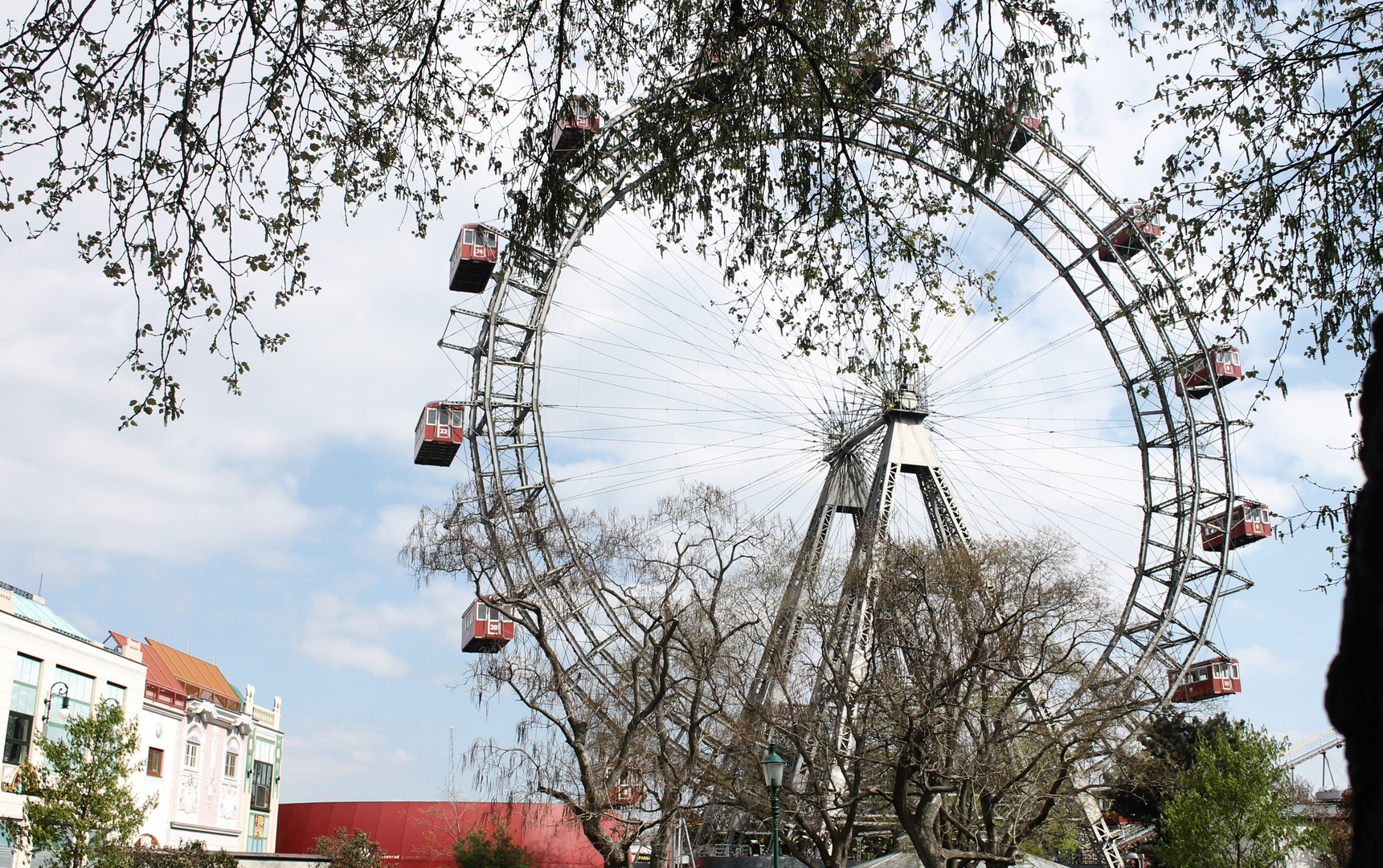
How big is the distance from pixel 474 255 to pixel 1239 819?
23.2m

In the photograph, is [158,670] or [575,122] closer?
[575,122]

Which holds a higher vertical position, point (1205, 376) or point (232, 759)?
point (1205, 376)

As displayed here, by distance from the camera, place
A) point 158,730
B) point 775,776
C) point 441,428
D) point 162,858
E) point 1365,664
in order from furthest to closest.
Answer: point 158,730
point 441,428
point 162,858
point 775,776
point 1365,664

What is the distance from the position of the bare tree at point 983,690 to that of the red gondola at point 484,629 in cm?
1071

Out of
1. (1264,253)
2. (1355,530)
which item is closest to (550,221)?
(1264,253)

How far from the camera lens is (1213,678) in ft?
113

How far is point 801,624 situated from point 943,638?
3110 mm

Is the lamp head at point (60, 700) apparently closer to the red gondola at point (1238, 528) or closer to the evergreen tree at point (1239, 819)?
the evergreen tree at point (1239, 819)

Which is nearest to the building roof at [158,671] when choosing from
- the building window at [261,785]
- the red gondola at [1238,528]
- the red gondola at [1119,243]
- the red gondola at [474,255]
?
the building window at [261,785]

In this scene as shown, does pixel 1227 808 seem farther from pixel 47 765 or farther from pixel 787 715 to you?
pixel 47 765

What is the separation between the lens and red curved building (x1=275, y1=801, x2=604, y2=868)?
35250 millimetres

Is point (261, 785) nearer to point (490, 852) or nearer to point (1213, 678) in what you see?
point (490, 852)

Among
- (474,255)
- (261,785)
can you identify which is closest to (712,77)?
(474,255)

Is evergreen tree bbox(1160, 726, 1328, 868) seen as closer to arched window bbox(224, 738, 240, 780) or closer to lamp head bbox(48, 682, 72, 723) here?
lamp head bbox(48, 682, 72, 723)
